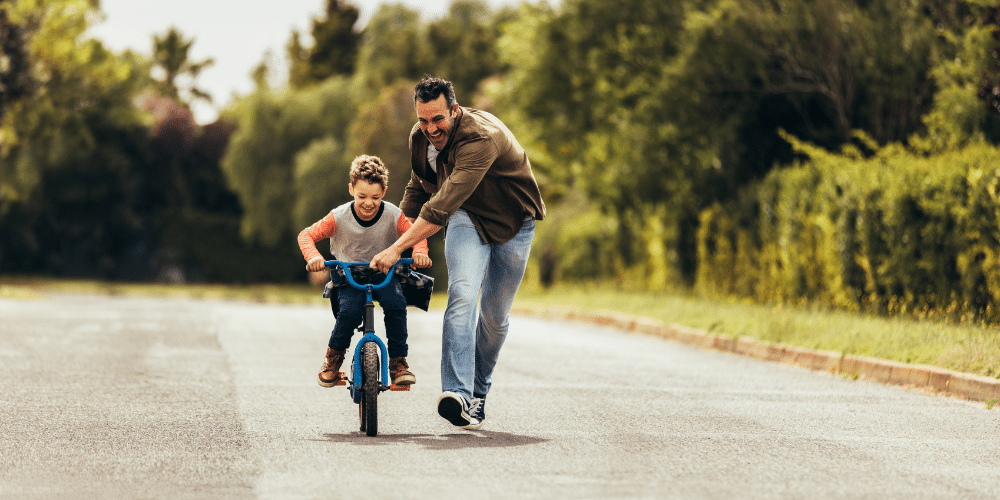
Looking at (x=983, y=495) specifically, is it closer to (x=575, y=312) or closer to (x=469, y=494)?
(x=469, y=494)

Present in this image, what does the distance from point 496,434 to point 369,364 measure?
89 centimetres

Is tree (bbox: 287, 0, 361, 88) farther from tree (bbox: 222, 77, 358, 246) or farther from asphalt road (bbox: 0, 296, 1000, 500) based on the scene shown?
asphalt road (bbox: 0, 296, 1000, 500)

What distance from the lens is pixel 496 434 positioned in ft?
21.6

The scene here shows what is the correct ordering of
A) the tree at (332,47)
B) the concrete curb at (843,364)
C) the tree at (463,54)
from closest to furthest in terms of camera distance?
the concrete curb at (843,364), the tree at (463,54), the tree at (332,47)

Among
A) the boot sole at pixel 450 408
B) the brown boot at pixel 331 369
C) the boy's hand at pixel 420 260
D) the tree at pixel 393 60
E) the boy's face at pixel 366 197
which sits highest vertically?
the tree at pixel 393 60

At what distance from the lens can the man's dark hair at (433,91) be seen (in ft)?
20.3

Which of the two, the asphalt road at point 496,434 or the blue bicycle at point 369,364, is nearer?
the asphalt road at point 496,434

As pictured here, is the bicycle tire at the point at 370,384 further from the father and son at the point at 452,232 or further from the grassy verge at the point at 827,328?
the grassy verge at the point at 827,328

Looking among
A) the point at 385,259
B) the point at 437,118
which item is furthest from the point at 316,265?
the point at 437,118

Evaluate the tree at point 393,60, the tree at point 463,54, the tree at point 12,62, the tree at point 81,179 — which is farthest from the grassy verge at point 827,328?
the tree at point 463,54

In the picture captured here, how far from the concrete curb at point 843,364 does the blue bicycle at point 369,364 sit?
476 centimetres

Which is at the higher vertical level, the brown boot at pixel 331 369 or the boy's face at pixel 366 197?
the boy's face at pixel 366 197

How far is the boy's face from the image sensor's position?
21.2ft

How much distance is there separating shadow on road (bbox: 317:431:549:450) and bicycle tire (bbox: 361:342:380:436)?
0.09 metres
